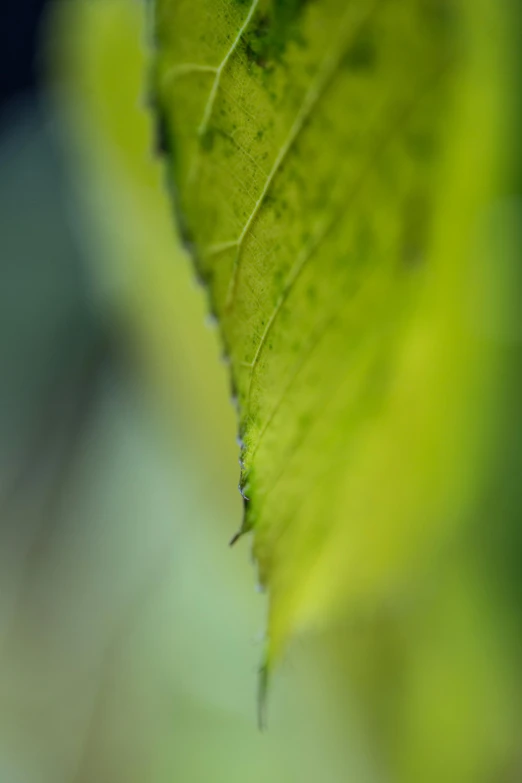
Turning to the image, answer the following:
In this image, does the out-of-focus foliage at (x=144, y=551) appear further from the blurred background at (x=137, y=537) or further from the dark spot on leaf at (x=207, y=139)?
the dark spot on leaf at (x=207, y=139)

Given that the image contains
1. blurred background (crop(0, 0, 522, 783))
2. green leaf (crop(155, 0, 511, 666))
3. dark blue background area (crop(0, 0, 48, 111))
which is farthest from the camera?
dark blue background area (crop(0, 0, 48, 111))

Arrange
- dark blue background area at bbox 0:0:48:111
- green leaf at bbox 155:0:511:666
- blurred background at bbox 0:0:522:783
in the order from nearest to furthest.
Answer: green leaf at bbox 155:0:511:666
blurred background at bbox 0:0:522:783
dark blue background area at bbox 0:0:48:111

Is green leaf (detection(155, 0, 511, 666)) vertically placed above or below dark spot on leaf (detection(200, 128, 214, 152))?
below

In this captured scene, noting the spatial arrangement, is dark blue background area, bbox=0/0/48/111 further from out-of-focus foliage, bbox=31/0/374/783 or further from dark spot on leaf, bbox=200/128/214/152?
dark spot on leaf, bbox=200/128/214/152

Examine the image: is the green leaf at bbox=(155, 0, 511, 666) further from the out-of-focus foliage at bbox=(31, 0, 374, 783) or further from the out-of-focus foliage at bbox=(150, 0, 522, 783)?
the out-of-focus foliage at bbox=(31, 0, 374, 783)

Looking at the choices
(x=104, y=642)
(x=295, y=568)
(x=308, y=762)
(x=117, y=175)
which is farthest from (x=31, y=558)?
(x=295, y=568)

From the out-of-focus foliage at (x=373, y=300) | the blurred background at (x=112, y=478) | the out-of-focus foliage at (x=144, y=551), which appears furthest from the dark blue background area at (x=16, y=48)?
the out-of-focus foliage at (x=373, y=300)

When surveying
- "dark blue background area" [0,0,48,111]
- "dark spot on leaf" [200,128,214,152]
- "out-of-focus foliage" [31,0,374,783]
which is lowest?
"out-of-focus foliage" [31,0,374,783]

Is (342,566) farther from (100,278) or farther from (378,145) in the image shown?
(100,278)

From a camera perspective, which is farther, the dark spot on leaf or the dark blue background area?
the dark blue background area

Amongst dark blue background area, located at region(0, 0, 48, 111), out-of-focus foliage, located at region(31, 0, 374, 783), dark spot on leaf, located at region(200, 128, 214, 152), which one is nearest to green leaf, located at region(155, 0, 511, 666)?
dark spot on leaf, located at region(200, 128, 214, 152)
